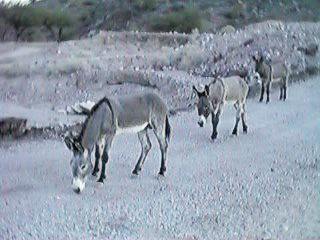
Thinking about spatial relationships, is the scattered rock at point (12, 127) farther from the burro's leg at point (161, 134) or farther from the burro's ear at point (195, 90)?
the burro's ear at point (195, 90)

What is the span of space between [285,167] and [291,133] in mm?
174

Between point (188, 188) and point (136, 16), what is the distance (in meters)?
0.60

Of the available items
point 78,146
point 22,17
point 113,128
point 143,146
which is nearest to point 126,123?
point 113,128

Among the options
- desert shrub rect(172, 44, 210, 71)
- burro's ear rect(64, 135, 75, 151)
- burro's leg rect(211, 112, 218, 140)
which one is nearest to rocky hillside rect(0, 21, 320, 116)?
desert shrub rect(172, 44, 210, 71)

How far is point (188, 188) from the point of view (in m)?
2.42

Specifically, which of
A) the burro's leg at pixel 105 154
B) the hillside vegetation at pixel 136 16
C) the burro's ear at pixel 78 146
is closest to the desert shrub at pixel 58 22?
the hillside vegetation at pixel 136 16

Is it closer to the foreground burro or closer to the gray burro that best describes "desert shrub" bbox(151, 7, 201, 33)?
the foreground burro

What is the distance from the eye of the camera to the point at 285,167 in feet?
8.35

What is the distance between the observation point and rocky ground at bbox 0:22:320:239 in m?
2.09

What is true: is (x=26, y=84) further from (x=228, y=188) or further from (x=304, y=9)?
(x=304, y=9)

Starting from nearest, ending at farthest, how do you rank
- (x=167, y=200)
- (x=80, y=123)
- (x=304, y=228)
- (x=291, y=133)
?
(x=304, y=228), (x=167, y=200), (x=80, y=123), (x=291, y=133)

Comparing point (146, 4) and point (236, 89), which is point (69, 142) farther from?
point (236, 89)

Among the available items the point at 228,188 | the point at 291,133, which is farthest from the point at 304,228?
the point at 291,133

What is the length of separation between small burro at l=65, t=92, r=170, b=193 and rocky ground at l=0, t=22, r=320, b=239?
0.05 metres
